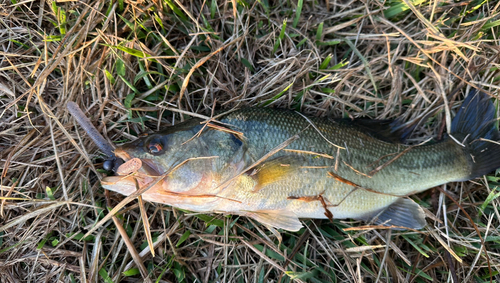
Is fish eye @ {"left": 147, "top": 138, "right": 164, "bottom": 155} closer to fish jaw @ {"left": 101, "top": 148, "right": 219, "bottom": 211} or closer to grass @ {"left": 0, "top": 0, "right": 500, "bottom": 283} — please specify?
fish jaw @ {"left": 101, "top": 148, "right": 219, "bottom": 211}

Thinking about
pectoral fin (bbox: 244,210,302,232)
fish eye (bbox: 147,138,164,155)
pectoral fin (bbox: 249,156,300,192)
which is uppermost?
fish eye (bbox: 147,138,164,155)

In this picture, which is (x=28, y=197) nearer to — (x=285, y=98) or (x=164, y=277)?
(x=164, y=277)

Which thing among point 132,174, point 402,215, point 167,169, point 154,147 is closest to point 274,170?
point 167,169

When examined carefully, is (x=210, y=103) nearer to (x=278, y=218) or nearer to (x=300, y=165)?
(x=300, y=165)

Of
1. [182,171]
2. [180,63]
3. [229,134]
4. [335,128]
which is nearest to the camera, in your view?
[182,171]

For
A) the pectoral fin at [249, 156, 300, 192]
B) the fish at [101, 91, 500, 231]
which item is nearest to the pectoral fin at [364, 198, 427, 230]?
the fish at [101, 91, 500, 231]

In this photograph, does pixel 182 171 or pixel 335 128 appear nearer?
pixel 182 171

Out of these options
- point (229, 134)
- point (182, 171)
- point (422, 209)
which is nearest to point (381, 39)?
point (422, 209)
